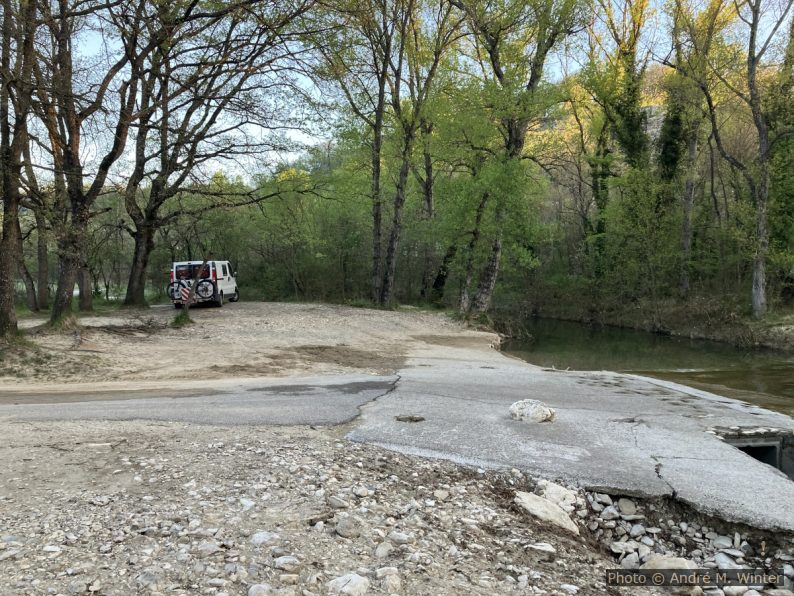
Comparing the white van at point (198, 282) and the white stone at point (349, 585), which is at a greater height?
the white van at point (198, 282)

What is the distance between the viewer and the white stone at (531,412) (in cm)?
644

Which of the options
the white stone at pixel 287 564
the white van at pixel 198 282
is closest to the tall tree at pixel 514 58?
the white van at pixel 198 282

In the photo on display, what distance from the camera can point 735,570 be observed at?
3816 mm

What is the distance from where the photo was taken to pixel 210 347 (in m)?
14.0

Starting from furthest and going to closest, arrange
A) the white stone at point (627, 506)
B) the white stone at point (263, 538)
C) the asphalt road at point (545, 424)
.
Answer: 1. the asphalt road at point (545, 424)
2. the white stone at point (627, 506)
3. the white stone at point (263, 538)

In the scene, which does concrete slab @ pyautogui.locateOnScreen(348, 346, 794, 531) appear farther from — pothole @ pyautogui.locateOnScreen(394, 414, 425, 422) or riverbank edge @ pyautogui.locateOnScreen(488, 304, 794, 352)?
riverbank edge @ pyautogui.locateOnScreen(488, 304, 794, 352)

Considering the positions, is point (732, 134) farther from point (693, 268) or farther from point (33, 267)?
point (33, 267)

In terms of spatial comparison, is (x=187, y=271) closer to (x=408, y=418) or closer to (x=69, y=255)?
(x=69, y=255)

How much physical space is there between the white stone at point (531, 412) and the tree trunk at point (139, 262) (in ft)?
66.0

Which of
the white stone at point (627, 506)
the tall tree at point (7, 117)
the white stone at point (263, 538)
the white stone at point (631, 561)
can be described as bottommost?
the white stone at point (631, 561)

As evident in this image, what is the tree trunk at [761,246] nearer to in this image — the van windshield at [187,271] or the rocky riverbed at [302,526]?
the rocky riverbed at [302,526]

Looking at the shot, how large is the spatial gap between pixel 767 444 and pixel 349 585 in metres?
5.64

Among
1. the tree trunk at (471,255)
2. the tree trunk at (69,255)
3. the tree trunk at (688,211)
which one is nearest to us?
the tree trunk at (69,255)

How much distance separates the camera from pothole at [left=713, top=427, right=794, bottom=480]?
245 inches
